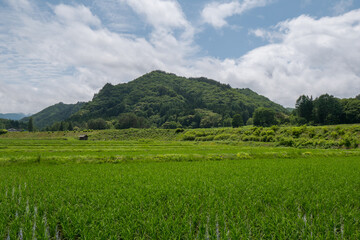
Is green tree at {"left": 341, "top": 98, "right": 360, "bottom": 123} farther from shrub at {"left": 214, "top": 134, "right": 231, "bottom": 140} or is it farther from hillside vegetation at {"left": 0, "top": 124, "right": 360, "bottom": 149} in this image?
shrub at {"left": 214, "top": 134, "right": 231, "bottom": 140}

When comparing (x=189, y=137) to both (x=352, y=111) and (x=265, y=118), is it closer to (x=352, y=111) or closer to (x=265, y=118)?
(x=265, y=118)

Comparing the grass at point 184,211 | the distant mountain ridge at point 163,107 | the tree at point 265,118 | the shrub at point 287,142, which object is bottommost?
the shrub at point 287,142

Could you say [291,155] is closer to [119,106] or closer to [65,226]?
[65,226]

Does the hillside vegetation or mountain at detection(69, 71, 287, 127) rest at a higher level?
mountain at detection(69, 71, 287, 127)

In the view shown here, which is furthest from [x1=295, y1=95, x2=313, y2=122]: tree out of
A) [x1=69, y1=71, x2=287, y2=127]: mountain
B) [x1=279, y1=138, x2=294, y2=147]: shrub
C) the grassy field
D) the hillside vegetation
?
the grassy field

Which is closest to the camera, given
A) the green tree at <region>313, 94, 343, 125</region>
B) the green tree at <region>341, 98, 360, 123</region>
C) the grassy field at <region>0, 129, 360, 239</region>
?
the grassy field at <region>0, 129, 360, 239</region>

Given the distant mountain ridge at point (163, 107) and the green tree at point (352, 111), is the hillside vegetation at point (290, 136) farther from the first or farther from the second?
the distant mountain ridge at point (163, 107)

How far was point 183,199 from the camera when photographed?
6.90 m

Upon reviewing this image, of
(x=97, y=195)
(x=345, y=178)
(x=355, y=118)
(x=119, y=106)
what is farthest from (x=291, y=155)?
(x=119, y=106)

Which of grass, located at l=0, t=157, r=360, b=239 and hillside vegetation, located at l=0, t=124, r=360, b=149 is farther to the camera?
hillside vegetation, located at l=0, t=124, r=360, b=149

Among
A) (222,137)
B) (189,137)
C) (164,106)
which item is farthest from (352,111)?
(164,106)

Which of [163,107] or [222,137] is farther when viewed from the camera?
[163,107]

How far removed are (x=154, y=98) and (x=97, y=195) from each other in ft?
575

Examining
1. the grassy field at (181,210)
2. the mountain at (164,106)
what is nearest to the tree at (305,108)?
the mountain at (164,106)
